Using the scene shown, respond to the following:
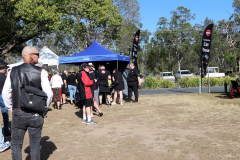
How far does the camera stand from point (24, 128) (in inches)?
135

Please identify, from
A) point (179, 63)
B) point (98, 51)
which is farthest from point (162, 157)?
point (179, 63)

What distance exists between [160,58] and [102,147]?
53224 millimetres

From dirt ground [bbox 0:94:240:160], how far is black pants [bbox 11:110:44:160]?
46.5 inches

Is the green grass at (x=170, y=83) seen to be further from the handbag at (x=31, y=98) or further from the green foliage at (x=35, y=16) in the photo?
the handbag at (x=31, y=98)

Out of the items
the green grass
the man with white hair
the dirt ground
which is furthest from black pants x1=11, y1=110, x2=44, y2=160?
the green grass

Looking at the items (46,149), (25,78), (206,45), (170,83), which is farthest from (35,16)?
(25,78)

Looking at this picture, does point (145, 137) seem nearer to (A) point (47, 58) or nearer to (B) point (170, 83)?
(A) point (47, 58)

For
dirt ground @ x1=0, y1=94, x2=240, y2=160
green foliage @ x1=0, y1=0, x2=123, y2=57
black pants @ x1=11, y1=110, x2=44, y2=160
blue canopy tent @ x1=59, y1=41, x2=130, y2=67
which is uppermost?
green foliage @ x1=0, y1=0, x2=123, y2=57

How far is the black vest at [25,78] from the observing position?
11.0ft

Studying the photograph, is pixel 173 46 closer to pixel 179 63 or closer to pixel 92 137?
pixel 179 63

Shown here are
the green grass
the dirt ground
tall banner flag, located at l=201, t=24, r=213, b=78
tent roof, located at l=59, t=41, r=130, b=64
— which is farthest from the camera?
the green grass

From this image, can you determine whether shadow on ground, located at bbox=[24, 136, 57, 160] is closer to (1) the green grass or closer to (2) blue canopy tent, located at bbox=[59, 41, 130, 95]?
(2) blue canopy tent, located at bbox=[59, 41, 130, 95]

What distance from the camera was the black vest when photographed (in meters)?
3.34

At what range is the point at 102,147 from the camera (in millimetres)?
5168
